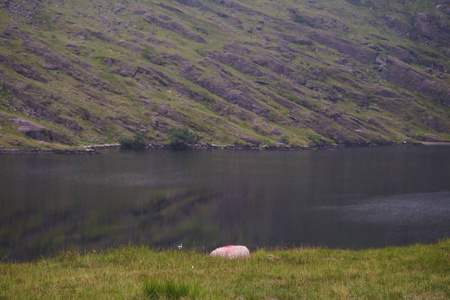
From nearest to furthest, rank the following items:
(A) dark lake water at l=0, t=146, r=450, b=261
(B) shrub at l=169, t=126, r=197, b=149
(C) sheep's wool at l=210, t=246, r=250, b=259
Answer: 1. (C) sheep's wool at l=210, t=246, r=250, b=259
2. (A) dark lake water at l=0, t=146, r=450, b=261
3. (B) shrub at l=169, t=126, r=197, b=149

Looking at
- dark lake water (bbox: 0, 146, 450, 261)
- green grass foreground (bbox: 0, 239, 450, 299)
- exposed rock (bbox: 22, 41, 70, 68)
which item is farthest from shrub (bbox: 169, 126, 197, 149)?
green grass foreground (bbox: 0, 239, 450, 299)

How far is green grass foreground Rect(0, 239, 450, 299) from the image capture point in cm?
1145

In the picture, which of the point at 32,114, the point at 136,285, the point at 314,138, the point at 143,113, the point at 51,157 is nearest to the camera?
the point at 136,285

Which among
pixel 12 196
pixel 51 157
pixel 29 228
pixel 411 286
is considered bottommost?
pixel 51 157

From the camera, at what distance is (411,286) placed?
13.3 m

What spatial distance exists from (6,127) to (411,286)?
441ft

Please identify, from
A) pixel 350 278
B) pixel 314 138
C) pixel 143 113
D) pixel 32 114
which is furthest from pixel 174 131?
pixel 350 278

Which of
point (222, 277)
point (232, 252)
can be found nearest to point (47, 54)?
point (232, 252)

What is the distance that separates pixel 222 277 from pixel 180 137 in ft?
469

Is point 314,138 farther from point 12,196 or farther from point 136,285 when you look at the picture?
point 136,285

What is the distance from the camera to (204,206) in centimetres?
5972

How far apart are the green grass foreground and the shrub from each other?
5347 inches

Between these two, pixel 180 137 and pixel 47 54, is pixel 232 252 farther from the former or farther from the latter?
pixel 47 54

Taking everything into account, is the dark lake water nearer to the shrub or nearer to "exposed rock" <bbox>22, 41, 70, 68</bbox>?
the shrub
